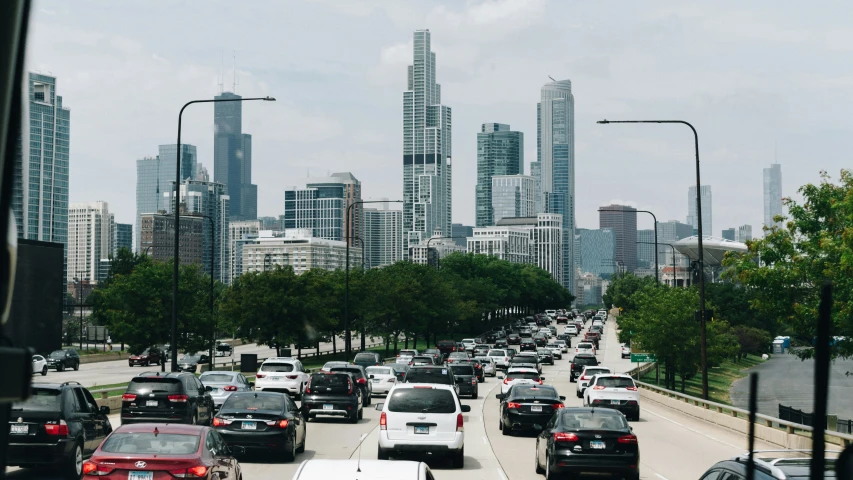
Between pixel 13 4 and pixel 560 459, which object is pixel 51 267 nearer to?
pixel 13 4

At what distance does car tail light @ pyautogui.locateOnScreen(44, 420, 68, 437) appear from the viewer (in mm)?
17578

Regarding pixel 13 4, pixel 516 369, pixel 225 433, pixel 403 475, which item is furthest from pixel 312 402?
pixel 13 4

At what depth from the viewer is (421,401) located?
21.4m

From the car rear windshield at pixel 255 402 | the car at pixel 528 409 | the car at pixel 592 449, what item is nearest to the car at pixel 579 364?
the car at pixel 528 409

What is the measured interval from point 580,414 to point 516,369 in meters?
28.5

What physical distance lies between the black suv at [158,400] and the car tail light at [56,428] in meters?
6.94

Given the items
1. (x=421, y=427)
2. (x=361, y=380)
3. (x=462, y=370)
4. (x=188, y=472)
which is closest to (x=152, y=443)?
(x=188, y=472)

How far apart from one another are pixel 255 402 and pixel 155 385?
13.3ft

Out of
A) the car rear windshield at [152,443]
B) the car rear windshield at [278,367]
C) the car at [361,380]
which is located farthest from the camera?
the car rear windshield at [278,367]

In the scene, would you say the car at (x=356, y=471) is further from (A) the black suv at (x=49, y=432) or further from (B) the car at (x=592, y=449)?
(B) the car at (x=592, y=449)

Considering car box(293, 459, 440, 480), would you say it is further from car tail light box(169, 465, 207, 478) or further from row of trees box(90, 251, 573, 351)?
row of trees box(90, 251, 573, 351)

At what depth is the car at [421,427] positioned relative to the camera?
2095cm

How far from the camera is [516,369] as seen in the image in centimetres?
4828

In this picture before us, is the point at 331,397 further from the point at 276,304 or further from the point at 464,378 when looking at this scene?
the point at 276,304
